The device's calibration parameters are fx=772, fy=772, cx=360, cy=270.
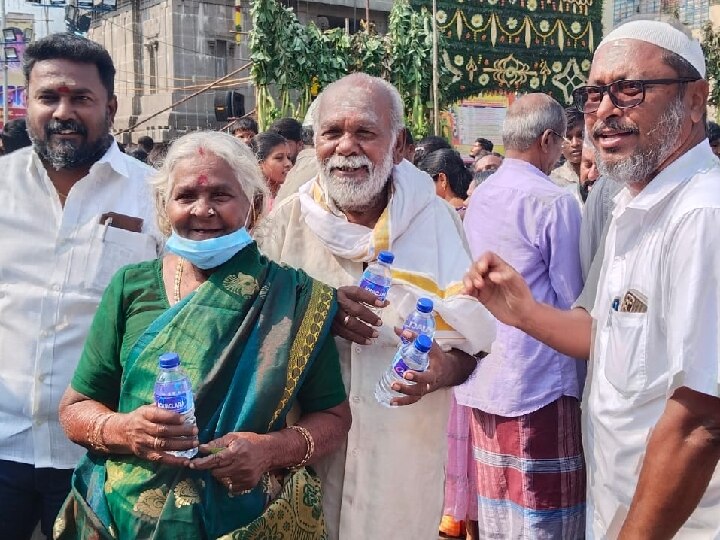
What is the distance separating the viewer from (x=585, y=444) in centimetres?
241

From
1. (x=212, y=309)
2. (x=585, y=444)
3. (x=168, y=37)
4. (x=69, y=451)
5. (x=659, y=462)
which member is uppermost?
(x=168, y=37)

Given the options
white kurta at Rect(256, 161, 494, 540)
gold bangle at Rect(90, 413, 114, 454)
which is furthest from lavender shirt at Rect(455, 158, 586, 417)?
gold bangle at Rect(90, 413, 114, 454)

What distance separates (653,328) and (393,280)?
93 centimetres

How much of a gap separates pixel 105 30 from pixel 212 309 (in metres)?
26.3

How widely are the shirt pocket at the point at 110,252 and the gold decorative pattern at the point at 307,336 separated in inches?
30.2

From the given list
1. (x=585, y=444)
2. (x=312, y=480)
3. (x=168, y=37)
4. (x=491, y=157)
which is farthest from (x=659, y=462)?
(x=168, y=37)

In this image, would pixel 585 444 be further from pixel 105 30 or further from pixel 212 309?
pixel 105 30

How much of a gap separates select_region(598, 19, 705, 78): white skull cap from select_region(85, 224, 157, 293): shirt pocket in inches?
68.5

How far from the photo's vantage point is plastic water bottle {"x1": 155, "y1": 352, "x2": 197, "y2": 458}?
1.91 m

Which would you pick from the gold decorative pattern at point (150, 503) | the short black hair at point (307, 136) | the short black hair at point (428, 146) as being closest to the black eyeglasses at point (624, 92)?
the gold decorative pattern at point (150, 503)

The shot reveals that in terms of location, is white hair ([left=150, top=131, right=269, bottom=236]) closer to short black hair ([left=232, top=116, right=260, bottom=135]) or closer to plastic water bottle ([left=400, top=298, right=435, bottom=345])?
plastic water bottle ([left=400, top=298, right=435, bottom=345])

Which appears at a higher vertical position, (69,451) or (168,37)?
(168,37)

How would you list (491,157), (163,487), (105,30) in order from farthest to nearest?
(105,30), (491,157), (163,487)

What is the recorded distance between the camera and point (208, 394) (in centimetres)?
213
